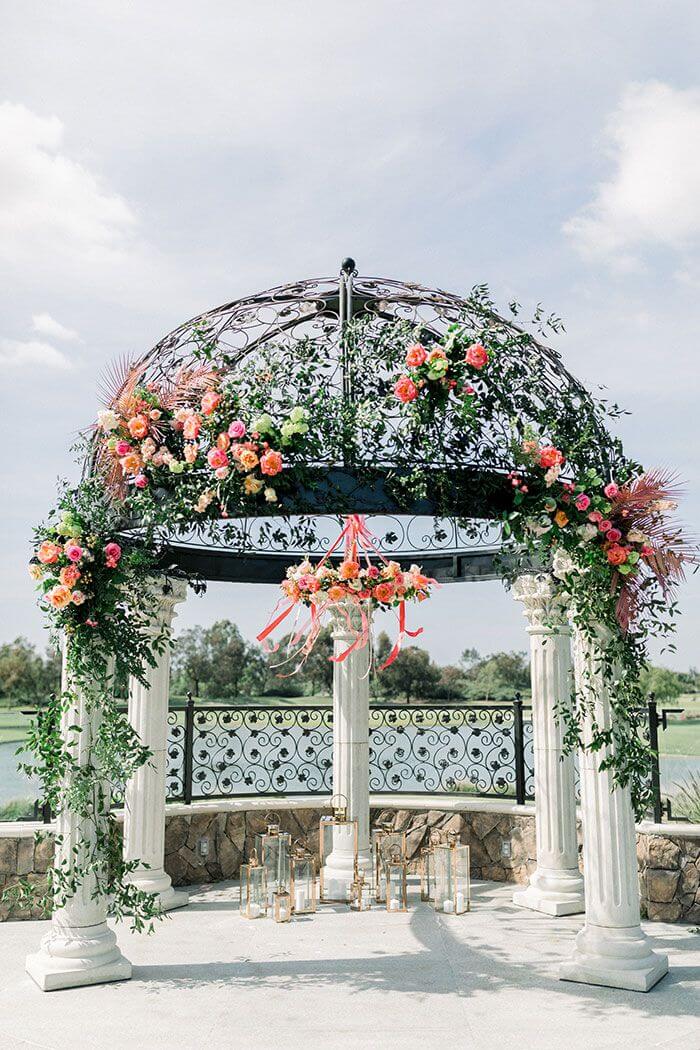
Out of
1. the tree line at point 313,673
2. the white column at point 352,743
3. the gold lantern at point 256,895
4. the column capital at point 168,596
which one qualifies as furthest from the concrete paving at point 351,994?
the tree line at point 313,673

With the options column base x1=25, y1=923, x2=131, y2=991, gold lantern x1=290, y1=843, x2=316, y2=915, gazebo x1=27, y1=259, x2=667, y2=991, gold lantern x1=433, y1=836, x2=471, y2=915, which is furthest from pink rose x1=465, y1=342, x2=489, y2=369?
gold lantern x1=290, y1=843, x2=316, y2=915

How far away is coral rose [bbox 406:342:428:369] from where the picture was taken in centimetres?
603

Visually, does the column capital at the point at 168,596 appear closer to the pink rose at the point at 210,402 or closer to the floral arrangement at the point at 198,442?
the floral arrangement at the point at 198,442

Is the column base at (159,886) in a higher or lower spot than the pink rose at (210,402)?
lower

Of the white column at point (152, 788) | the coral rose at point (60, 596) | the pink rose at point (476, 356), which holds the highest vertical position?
the pink rose at point (476, 356)

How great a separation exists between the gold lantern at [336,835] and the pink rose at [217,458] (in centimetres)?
491

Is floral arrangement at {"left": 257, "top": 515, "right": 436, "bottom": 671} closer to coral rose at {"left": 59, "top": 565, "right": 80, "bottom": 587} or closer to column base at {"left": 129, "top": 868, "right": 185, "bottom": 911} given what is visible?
coral rose at {"left": 59, "top": 565, "right": 80, "bottom": 587}

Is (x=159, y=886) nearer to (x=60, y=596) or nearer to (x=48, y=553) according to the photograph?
(x=60, y=596)

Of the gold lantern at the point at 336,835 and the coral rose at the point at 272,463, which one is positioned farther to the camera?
the gold lantern at the point at 336,835

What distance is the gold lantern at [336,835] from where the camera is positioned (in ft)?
31.1

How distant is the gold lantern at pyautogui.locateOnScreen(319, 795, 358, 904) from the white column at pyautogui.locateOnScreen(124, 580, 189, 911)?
1570mm

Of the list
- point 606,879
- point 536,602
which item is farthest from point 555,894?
point 536,602

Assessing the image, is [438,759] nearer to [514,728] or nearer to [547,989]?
[514,728]

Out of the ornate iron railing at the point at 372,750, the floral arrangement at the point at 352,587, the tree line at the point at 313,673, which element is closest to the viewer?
the floral arrangement at the point at 352,587
